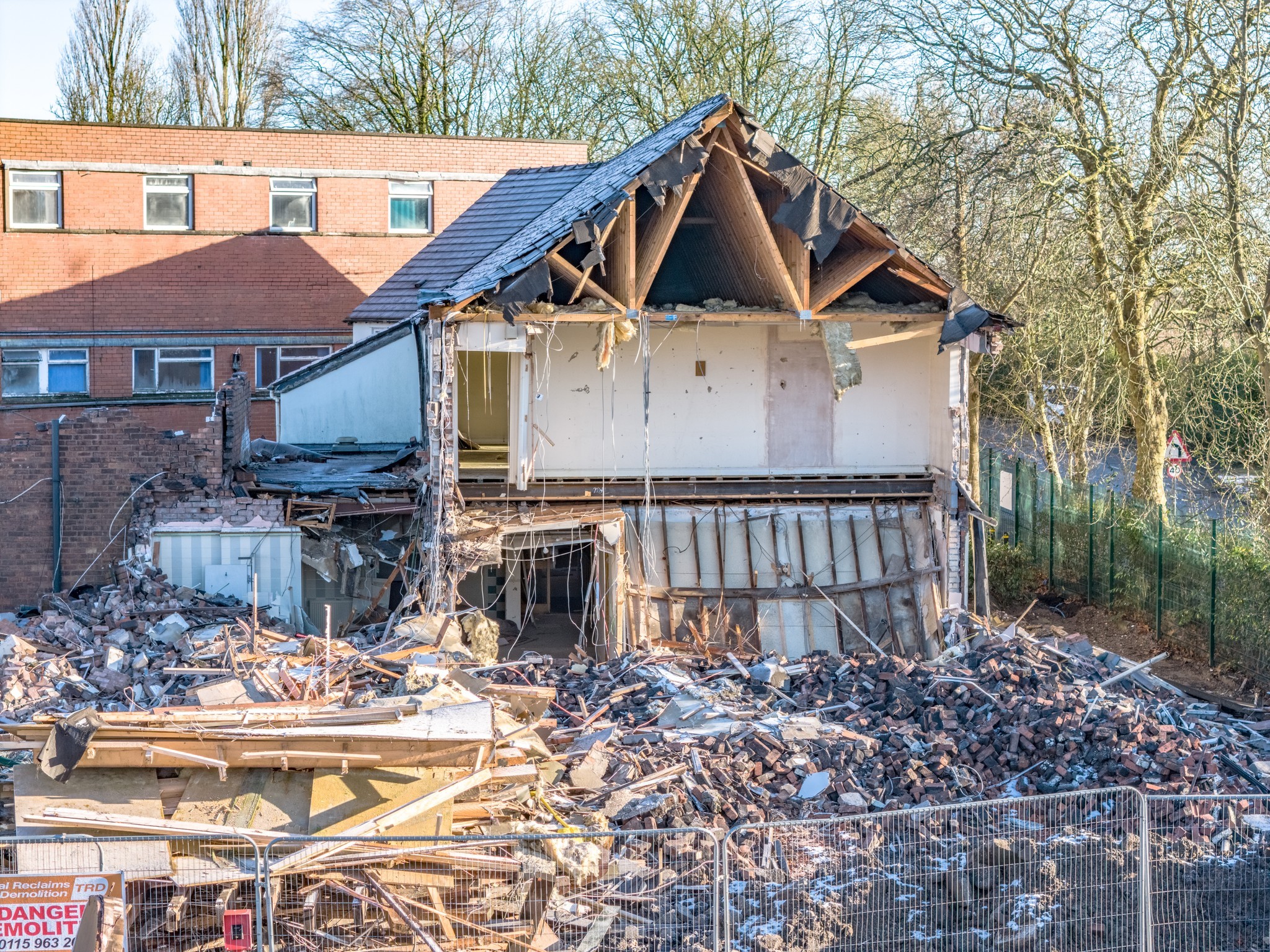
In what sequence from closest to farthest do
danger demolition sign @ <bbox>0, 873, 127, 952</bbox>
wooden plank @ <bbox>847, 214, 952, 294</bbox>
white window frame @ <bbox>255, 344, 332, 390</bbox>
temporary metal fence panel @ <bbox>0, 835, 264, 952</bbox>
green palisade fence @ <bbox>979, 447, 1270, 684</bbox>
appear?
1. danger demolition sign @ <bbox>0, 873, 127, 952</bbox>
2. temporary metal fence panel @ <bbox>0, 835, 264, 952</bbox>
3. wooden plank @ <bbox>847, 214, 952, 294</bbox>
4. green palisade fence @ <bbox>979, 447, 1270, 684</bbox>
5. white window frame @ <bbox>255, 344, 332, 390</bbox>

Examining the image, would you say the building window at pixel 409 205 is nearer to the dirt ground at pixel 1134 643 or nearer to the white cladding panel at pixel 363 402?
the white cladding panel at pixel 363 402

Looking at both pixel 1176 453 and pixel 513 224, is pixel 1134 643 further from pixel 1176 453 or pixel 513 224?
pixel 513 224

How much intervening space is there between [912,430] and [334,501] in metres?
8.31

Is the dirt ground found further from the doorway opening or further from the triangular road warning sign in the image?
the doorway opening

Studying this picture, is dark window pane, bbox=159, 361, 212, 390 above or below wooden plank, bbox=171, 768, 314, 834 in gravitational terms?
above

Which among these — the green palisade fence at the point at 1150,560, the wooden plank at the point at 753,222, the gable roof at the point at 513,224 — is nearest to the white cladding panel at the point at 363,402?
the gable roof at the point at 513,224

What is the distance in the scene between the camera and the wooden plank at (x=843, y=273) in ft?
51.0

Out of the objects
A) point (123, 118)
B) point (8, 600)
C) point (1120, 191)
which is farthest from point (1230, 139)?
point (123, 118)

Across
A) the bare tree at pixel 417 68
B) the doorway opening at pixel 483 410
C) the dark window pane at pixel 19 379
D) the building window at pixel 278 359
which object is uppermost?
the bare tree at pixel 417 68

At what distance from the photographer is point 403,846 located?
8.63m

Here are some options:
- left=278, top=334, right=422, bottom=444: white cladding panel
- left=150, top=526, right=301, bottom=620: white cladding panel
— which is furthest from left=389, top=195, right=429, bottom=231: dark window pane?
left=150, top=526, right=301, bottom=620: white cladding panel

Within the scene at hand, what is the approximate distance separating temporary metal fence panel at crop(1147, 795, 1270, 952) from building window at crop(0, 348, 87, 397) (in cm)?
2488

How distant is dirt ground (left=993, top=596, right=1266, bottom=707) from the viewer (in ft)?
→ 51.1

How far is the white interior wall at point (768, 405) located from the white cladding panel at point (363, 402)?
4122 millimetres
